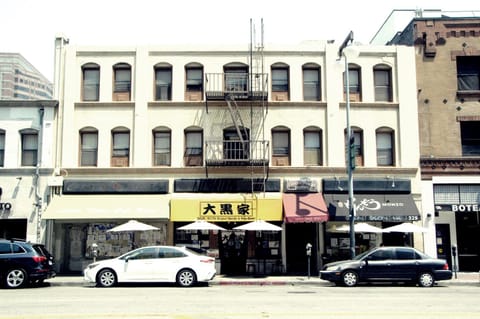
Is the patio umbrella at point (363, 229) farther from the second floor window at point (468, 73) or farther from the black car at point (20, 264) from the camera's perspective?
the black car at point (20, 264)

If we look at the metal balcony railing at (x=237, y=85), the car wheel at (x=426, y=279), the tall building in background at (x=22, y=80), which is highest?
the tall building in background at (x=22, y=80)

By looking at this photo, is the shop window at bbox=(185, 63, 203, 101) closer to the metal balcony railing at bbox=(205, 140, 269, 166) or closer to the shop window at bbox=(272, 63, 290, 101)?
the metal balcony railing at bbox=(205, 140, 269, 166)

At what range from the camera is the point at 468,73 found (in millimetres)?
25609

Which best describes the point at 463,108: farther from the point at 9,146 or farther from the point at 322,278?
the point at 9,146

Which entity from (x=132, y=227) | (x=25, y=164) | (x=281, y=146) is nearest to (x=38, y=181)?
(x=25, y=164)

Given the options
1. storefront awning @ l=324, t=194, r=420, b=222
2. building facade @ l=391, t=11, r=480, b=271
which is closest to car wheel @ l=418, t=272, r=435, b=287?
storefront awning @ l=324, t=194, r=420, b=222

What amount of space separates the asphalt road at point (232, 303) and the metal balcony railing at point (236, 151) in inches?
300

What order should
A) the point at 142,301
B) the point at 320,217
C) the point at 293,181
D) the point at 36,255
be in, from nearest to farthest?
1. the point at 142,301
2. the point at 36,255
3. the point at 320,217
4. the point at 293,181

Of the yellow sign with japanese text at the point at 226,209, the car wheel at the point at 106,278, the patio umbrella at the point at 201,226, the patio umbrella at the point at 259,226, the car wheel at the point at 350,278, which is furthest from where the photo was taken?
the yellow sign with japanese text at the point at 226,209

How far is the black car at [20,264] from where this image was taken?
18.2 meters

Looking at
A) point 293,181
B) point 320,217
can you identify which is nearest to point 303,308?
point 320,217

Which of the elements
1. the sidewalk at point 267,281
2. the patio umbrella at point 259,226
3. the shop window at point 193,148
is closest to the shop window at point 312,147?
the patio umbrella at point 259,226

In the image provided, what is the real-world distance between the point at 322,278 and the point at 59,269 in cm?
1202

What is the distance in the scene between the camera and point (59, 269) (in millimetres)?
23766
